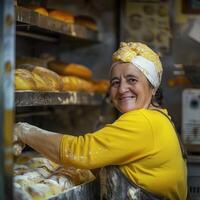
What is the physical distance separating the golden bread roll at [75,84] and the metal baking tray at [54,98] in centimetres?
4

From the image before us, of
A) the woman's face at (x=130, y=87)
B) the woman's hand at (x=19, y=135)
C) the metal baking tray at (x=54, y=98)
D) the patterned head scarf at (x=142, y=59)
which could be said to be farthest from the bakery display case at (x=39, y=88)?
the patterned head scarf at (x=142, y=59)

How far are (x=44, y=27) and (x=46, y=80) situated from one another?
0.98 feet

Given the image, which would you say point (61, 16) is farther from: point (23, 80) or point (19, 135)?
point (19, 135)

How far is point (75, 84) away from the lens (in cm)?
338

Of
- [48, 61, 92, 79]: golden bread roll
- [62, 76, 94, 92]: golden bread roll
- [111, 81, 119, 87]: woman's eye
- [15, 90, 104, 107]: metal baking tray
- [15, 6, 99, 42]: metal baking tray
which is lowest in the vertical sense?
[15, 90, 104, 107]: metal baking tray

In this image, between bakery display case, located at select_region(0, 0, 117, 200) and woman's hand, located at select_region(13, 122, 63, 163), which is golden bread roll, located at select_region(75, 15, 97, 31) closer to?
bakery display case, located at select_region(0, 0, 117, 200)

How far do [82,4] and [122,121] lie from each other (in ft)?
6.73

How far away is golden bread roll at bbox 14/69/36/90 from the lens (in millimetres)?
2553

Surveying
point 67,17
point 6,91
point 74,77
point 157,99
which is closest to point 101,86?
point 74,77

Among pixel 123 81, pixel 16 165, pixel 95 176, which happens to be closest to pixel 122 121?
pixel 123 81

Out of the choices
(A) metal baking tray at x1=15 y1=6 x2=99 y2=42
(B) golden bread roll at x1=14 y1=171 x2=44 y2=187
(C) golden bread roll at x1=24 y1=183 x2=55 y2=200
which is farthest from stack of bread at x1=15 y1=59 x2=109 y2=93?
(C) golden bread roll at x1=24 y1=183 x2=55 y2=200

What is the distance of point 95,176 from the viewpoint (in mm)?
2508

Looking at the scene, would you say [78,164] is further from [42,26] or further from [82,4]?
[82,4]

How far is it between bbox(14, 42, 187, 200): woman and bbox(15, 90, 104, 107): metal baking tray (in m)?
0.31
